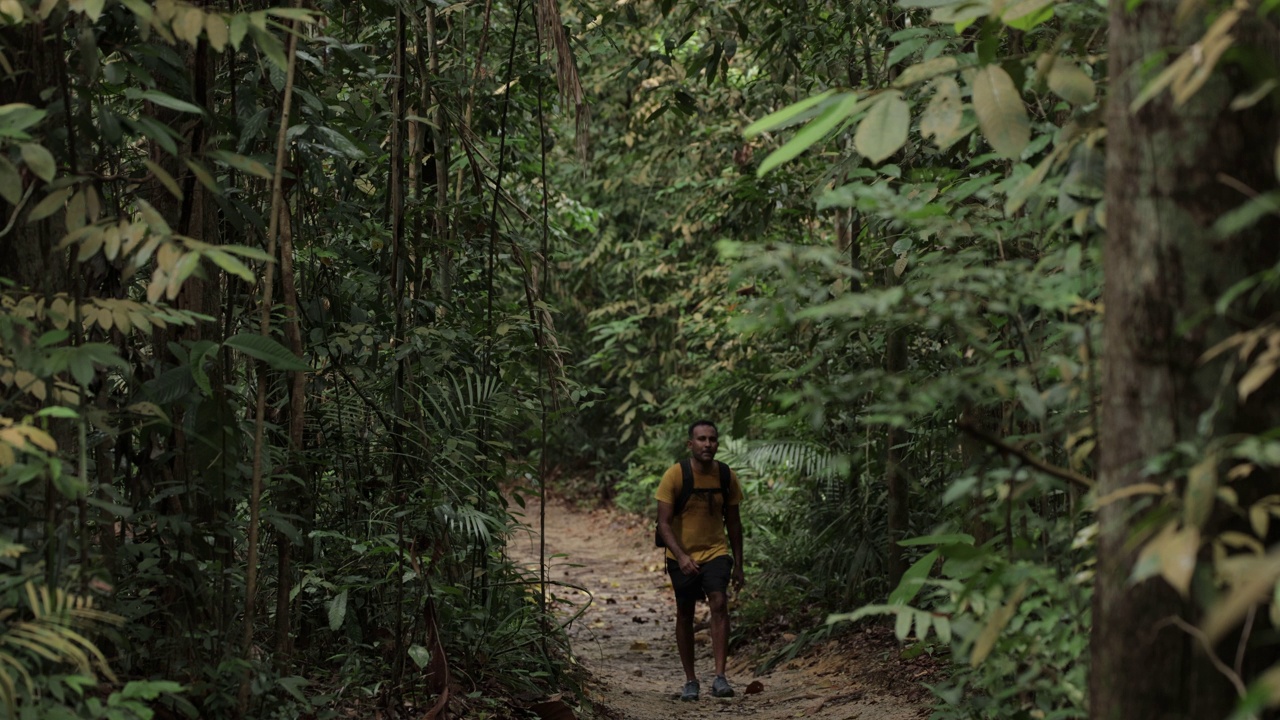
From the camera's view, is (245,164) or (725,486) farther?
(725,486)

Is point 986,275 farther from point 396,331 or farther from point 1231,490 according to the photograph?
point 396,331

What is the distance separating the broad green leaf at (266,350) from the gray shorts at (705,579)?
440cm

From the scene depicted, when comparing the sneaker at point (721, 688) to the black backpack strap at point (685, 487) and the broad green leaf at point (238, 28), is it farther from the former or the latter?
the broad green leaf at point (238, 28)

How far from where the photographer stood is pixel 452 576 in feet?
17.8

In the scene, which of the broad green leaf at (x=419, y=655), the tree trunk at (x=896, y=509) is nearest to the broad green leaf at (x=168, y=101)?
the broad green leaf at (x=419, y=655)

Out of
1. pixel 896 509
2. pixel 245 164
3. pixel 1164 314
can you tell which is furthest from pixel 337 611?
pixel 896 509

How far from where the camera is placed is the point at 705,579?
7.09 meters

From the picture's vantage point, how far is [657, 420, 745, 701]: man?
275 inches

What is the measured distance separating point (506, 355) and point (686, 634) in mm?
2343

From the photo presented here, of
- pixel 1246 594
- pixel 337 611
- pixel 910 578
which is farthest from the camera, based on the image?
pixel 337 611

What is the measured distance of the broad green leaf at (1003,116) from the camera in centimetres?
224

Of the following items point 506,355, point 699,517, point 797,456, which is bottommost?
point 699,517

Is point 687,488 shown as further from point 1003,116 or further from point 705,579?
point 1003,116

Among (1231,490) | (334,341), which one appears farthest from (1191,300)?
(334,341)
